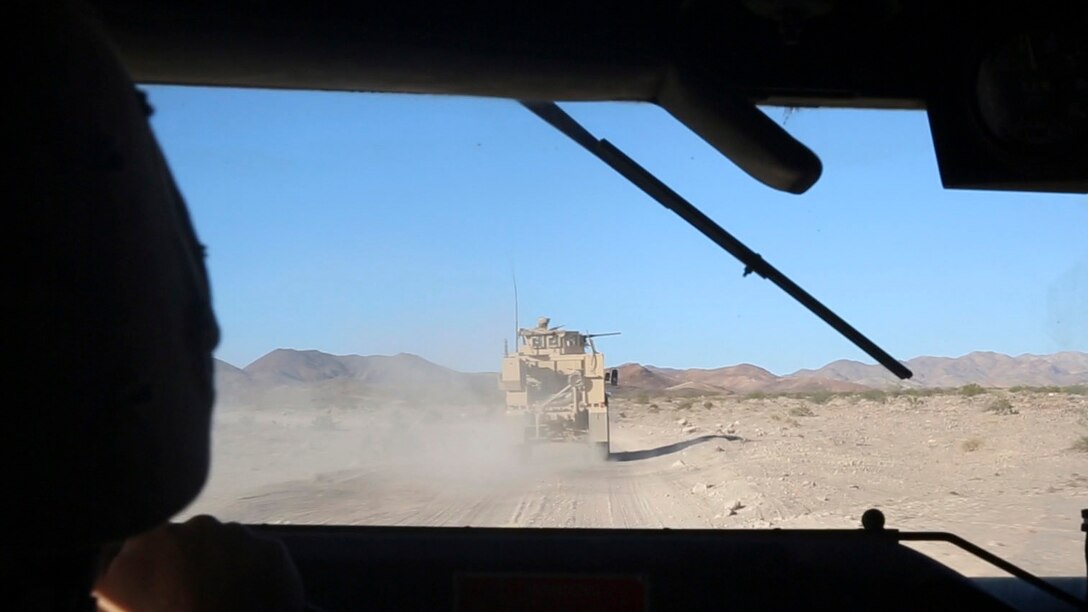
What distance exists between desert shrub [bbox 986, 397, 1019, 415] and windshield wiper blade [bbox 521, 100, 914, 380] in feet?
42.1

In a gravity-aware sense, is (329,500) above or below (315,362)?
Answer: below

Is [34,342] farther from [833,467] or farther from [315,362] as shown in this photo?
[833,467]

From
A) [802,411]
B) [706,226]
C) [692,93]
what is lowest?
[802,411]

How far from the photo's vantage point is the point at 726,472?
1138cm

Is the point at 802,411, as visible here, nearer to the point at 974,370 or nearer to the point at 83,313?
the point at 974,370

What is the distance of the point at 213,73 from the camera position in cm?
213

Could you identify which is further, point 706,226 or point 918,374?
point 918,374

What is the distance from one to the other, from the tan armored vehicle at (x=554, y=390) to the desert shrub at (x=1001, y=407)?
9115mm

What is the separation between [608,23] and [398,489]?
7303mm

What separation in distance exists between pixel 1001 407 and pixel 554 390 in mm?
10841

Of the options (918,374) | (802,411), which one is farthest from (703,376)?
(802,411)

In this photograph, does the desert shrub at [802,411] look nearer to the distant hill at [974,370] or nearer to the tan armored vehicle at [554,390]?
the tan armored vehicle at [554,390]

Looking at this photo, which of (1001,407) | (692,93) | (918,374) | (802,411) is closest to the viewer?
(692,93)

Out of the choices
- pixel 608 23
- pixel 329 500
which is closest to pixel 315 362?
pixel 608 23
